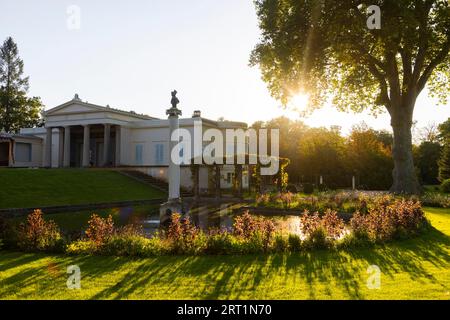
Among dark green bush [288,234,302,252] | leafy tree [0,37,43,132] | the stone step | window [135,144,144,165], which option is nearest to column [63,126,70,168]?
window [135,144,144,165]

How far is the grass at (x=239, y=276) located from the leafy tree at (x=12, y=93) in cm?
5913

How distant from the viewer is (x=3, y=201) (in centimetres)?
2141

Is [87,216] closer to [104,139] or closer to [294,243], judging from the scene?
[294,243]

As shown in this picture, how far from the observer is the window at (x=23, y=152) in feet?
155

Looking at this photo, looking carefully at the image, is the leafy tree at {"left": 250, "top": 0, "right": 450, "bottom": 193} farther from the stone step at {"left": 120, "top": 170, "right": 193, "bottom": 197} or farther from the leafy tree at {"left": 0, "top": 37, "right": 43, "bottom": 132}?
the leafy tree at {"left": 0, "top": 37, "right": 43, "bottom": 132}

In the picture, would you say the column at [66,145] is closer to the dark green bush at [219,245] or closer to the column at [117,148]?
the column at [117,148]

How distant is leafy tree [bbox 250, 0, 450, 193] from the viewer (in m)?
22.2

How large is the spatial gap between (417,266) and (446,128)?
6970 cm

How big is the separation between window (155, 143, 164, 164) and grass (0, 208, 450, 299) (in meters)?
33.6

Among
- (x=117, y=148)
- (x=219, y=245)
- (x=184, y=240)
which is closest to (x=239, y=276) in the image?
(x=219, y=245)

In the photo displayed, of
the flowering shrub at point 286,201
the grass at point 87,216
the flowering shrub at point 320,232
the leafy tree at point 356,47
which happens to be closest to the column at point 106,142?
the grass at point 87,216

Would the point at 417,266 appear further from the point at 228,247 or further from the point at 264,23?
the point at 264,23

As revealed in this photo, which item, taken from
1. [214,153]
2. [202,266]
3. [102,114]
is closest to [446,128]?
[214,153]
